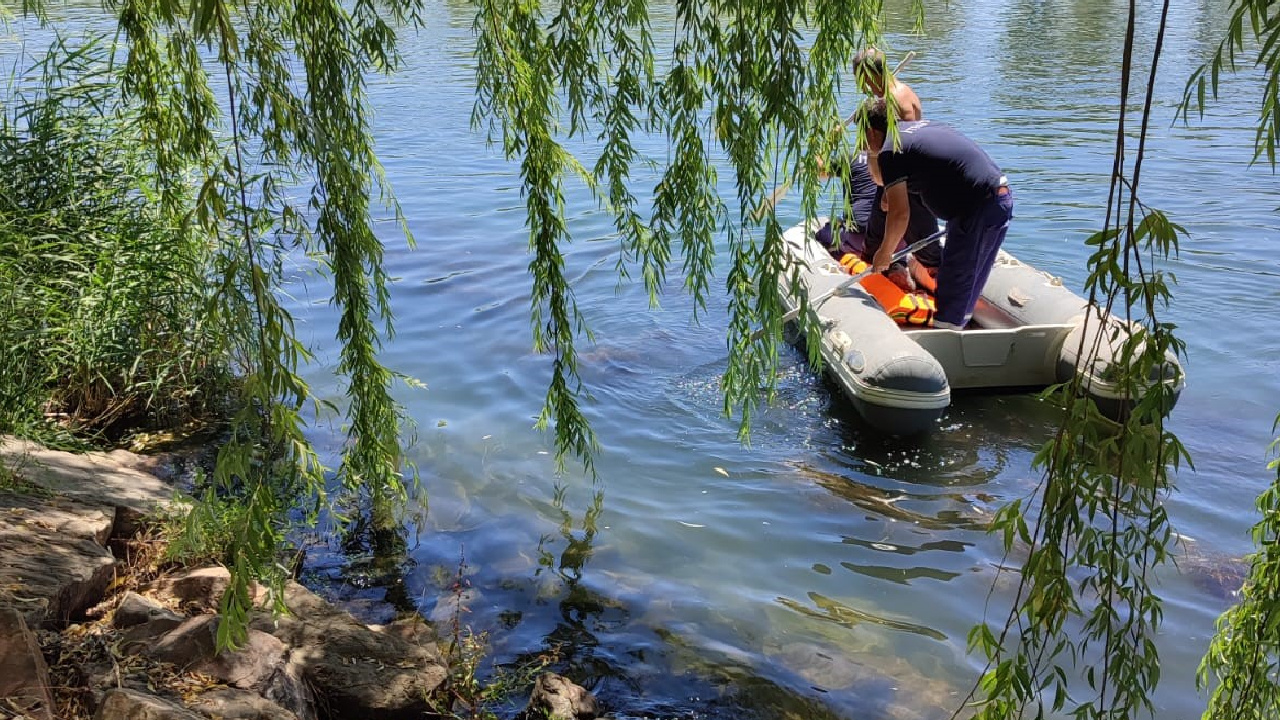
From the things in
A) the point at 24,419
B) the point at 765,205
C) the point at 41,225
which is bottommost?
the point at 24,419

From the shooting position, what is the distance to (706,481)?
5852 mm

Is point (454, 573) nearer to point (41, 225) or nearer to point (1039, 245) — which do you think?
point (41, 225)

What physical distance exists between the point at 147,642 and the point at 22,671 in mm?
616

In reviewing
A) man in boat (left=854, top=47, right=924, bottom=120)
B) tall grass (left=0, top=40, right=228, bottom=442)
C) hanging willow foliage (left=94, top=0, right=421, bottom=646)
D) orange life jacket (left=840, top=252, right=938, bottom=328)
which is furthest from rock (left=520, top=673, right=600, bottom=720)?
orange life jacket (left=840, top=252, right=938, bottom=328)

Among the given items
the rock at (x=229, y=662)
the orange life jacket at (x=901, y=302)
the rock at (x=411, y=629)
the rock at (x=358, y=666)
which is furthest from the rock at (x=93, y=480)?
the orange life jacket at (x=901, y=302)

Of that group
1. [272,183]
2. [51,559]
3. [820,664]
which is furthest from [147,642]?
[820,664]

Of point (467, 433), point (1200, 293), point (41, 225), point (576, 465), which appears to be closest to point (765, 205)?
point (576, 465)

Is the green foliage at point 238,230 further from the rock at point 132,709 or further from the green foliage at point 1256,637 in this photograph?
the green foliage at point 1256,637

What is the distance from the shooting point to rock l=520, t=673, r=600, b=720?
3719 mm

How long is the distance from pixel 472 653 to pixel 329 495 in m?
1.81

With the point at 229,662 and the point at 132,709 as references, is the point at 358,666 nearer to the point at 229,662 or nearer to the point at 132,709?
the point at 229,662

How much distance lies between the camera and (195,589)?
13.1 ft

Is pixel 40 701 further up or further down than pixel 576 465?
further up

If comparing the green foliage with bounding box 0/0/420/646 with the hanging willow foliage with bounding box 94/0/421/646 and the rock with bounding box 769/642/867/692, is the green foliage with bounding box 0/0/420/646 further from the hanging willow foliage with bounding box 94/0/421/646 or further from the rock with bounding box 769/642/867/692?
the rock with bounding box 769/642/867/692
